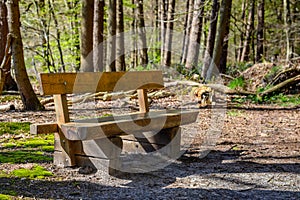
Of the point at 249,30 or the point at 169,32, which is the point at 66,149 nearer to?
the point at 169,32

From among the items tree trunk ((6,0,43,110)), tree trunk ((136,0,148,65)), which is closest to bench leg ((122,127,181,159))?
tree trunk ((6,0,43,110))

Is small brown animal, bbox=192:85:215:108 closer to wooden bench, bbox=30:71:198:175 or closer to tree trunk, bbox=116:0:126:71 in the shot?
wooden bench, bbox=30:71:198:175

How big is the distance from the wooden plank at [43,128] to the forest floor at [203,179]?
0.47m

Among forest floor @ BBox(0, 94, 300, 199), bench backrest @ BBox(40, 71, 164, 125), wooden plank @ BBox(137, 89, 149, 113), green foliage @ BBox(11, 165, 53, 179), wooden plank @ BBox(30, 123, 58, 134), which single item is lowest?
forest floor @ BBox(0, 94, 300, 199)

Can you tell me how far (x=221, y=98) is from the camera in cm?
1037

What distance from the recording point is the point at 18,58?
797 centimetres

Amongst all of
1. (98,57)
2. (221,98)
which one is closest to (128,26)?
(98,57)

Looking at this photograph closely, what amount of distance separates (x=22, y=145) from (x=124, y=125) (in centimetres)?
203

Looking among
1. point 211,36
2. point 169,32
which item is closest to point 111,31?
point 211,36

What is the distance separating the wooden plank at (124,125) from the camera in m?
4.04

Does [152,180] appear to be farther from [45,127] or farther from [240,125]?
[240,125]

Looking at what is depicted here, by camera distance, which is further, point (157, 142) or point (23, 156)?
point (157, 142)

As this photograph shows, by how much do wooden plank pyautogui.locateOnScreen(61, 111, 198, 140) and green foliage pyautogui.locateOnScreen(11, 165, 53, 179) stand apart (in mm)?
496

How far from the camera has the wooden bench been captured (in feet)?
14.0
